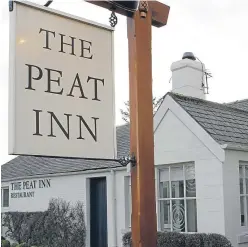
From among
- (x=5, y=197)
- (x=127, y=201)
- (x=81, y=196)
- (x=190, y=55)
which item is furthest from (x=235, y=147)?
(x=5, y=197)

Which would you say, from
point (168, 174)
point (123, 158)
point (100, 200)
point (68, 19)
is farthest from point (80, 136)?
point (100, 200)

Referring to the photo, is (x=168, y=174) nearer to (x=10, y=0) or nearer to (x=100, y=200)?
(x=100, y=200)

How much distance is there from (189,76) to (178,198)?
4467 mm

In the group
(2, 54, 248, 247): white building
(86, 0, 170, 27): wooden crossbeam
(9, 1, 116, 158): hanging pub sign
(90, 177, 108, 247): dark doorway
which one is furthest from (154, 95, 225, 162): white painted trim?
(9, 1, 116, 158): hanging pub sign

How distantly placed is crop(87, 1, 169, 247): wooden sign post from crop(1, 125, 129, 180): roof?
931 centimetres

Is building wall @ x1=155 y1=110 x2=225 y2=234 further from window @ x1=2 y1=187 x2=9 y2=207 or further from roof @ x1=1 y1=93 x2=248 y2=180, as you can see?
window @ x1=2 y1=187 x2=9 y2=207

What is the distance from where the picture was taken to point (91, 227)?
14242 mm

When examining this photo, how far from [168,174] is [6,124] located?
7.75m

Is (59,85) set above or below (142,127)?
above

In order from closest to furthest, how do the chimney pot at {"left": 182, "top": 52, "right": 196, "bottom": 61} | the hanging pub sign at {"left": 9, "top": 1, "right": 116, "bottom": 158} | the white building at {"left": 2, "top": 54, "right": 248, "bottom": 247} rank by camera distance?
1. the hanging pub sign at {"left": 9, "top": 1, "right": 116, "bottom": 158}
2. the white building at {"left": 2, "top": 54, "right": 248, "bottom": 247}
3. the chimney pot at {"left": 182, "top": 52, "right": 196, "bottom": 61}

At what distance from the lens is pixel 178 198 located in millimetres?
9852

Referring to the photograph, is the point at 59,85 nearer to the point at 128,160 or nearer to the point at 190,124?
the point at 128,160

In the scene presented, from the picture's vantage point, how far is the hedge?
28.7 feet

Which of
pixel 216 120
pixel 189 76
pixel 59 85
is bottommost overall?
pixel 59 85
